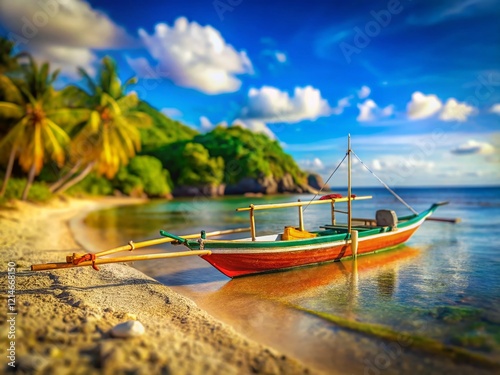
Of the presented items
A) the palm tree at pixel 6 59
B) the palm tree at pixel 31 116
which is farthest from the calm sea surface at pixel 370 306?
the palm tree at pixel 6 59

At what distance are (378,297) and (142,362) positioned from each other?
573 centimetres

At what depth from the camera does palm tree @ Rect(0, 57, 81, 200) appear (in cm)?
2389

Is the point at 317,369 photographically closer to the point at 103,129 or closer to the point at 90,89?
the point at 103,129

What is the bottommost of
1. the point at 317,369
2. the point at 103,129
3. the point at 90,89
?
the point at 317,369

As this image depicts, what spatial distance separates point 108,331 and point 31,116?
80.9ft

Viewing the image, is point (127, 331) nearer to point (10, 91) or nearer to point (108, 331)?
point (108, 331)

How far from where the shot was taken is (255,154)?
73.3m

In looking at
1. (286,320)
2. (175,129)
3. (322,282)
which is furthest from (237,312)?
(175,129)

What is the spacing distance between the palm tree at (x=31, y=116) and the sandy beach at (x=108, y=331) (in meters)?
17.9

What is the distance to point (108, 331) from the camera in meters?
4.93

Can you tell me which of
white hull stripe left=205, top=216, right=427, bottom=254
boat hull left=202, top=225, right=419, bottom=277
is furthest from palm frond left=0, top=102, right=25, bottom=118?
white hull stripe left=205, top=216, right=427, bottom=254

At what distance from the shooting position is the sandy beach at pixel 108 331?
13.2 ft

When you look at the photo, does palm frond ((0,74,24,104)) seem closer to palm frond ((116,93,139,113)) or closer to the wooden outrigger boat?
palm frond ((116,93,139,113))

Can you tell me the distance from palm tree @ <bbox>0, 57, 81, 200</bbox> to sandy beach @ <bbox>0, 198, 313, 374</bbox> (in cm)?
1786
